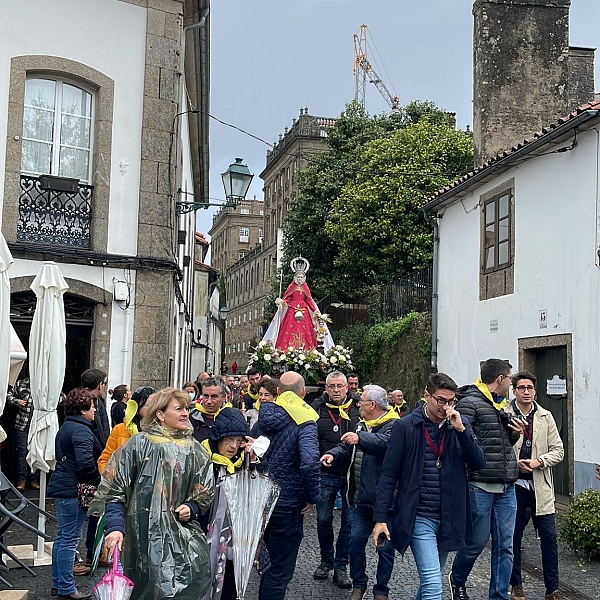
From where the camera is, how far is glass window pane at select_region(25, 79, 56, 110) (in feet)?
42.5

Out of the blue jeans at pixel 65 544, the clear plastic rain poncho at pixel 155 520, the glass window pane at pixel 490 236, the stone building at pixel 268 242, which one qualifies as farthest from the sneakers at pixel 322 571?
the stone building at pixel 268 242

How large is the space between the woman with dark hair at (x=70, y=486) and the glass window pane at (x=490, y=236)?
10946mm

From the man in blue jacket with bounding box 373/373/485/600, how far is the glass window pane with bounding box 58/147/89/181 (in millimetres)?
9140

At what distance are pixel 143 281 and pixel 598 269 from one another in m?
7.20

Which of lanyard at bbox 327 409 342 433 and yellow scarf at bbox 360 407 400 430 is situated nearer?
yellow scarf at bbox 360 407 400 430

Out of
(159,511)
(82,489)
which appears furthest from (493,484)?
(82,489)

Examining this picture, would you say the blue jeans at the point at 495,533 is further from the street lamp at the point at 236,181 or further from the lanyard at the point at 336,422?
the street lamp at the point at 236,181

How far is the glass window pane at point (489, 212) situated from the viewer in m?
16.1

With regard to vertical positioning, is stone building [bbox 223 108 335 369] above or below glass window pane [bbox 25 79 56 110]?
above

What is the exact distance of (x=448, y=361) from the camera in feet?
58.6

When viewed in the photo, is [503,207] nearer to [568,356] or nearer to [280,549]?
[568,356]

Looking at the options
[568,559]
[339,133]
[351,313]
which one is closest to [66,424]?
[568,559]

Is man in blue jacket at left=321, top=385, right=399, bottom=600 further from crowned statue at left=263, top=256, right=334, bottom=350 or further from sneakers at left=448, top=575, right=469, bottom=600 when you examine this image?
crowned statue at left=263, top=256, right=334, bottom=350

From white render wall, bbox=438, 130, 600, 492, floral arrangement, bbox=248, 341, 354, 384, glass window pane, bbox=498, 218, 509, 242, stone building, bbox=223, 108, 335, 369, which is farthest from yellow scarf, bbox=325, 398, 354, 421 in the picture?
stone building, bbox=223, 108, 335, 369
